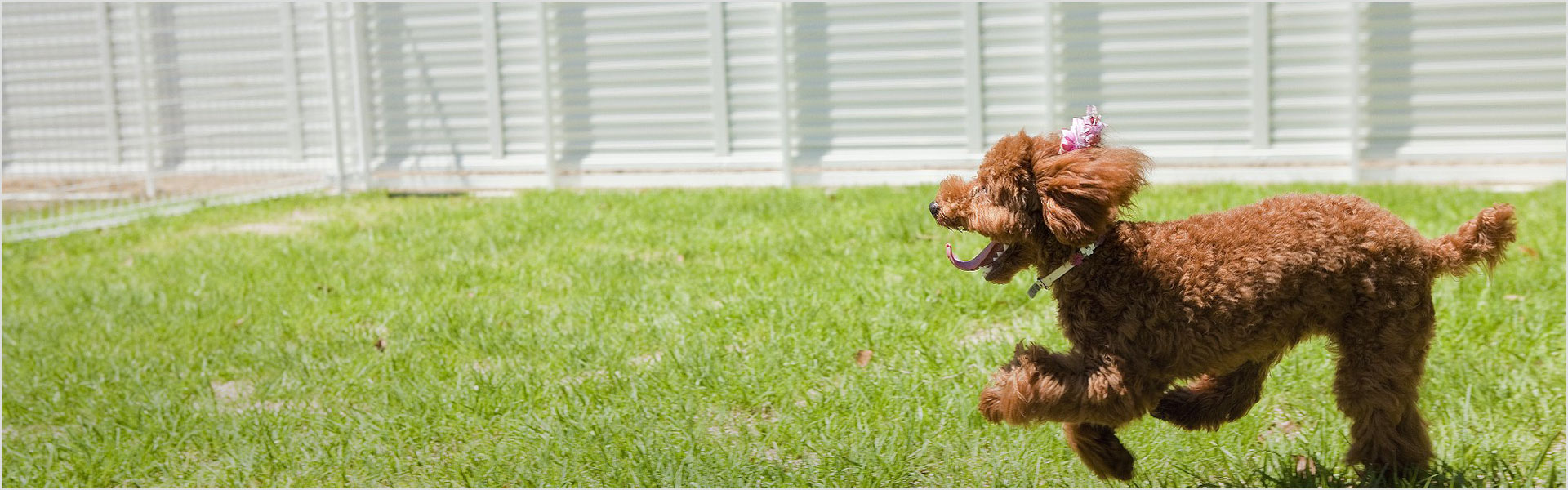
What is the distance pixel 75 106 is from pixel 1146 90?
9478 mm

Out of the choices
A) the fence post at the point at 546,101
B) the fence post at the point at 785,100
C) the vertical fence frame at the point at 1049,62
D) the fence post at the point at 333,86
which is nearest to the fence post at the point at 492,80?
the fence post at the point at 546,101

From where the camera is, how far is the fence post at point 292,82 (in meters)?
11.3

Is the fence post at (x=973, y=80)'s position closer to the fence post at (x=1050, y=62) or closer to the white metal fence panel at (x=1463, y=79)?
the fence post at (x=1050, y=62)

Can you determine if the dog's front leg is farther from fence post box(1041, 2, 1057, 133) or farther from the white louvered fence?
the white louvered fence

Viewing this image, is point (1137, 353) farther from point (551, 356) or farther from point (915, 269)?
point (915, 269)

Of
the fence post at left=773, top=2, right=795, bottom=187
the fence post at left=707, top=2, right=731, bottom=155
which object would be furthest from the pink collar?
the fence post at left=707, top=2, right=731, bottom=155

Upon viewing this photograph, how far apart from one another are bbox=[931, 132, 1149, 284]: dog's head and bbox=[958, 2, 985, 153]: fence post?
6951mm

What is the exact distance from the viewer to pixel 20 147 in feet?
41.2

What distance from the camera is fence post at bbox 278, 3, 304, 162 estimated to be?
1127 cm

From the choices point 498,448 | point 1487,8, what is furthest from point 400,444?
point 1487,8

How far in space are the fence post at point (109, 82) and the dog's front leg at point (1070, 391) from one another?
33.6 feet

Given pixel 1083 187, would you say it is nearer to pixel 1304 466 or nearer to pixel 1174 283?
pixel 1174 283

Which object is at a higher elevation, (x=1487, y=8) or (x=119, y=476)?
(x=1487, y=8)

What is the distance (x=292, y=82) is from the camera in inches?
450
